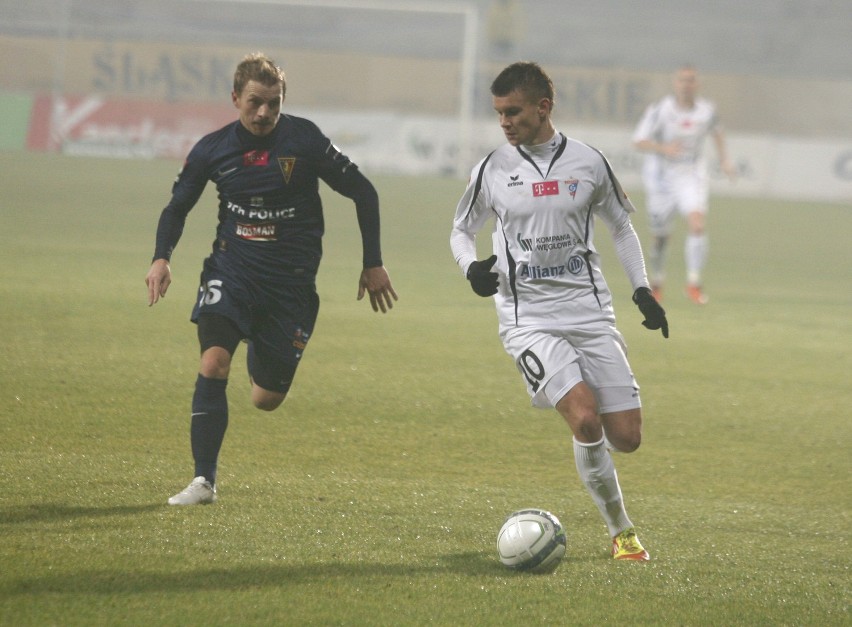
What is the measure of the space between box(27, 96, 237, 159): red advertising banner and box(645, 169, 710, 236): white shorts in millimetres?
16198

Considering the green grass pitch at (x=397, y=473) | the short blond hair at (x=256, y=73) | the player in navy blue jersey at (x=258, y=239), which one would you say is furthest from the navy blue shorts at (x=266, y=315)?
the short blond hair at (x=256, y=73)

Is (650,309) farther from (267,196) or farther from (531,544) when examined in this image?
(267,196)

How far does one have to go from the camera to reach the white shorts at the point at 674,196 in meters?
13.4

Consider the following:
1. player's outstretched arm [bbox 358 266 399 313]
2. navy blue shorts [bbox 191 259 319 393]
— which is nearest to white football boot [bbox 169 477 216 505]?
navy blue shorts [bbox 191 259 319 393]

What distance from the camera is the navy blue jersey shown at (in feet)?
17.3

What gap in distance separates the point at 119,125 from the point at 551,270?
983 inches

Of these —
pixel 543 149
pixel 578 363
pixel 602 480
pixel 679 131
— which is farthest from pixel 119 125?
pixel 602 480

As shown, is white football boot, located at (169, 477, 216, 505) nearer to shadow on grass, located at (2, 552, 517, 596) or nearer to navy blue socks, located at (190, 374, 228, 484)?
navy blue socks, located at (190, 374, 228, 484)

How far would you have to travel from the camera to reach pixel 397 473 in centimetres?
582

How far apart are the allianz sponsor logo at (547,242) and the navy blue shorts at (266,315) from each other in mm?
1120

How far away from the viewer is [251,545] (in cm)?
449

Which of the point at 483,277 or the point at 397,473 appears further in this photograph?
the point at 397,473

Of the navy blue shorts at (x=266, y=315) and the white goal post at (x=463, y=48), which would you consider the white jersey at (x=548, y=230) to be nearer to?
the navy blue shorts at (x=266, y=315)

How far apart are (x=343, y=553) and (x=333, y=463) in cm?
148
